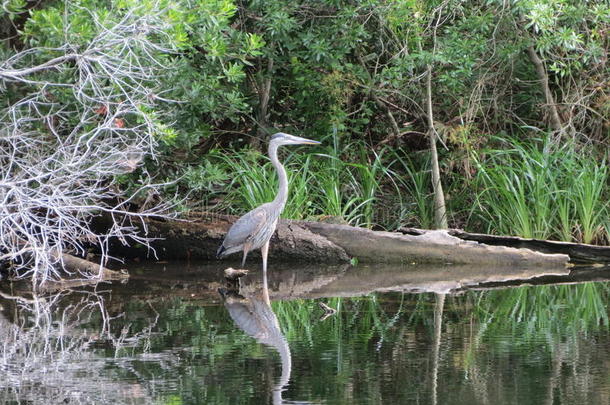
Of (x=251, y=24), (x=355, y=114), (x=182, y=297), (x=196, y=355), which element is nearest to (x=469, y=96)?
(x=355, y=114)

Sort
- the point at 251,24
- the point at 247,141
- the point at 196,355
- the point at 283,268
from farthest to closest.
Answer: the point at 247,141 → the point at 251,24 → the point at 283,268 → the point at 196,355

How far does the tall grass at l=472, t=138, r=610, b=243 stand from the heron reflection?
351 cm

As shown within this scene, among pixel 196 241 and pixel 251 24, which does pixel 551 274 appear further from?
pixel 251 24

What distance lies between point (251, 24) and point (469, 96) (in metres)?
2.99

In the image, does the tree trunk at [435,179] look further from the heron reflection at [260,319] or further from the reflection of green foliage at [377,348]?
the reflection of green foliage at [377,348]

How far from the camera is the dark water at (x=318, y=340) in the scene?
525 centimetres

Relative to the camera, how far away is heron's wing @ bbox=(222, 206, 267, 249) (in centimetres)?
1047

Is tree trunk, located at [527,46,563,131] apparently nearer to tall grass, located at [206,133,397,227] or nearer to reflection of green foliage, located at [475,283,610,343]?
tall grass, located at [206,133,397,227]

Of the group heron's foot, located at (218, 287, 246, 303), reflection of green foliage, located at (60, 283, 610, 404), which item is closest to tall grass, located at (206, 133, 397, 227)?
heron's foot, located at (218, 287, 246, 303)

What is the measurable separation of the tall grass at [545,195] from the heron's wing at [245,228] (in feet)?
9.93

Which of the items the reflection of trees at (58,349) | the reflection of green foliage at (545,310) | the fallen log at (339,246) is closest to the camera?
the reflection of trees at (58,349)

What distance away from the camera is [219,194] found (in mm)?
12789

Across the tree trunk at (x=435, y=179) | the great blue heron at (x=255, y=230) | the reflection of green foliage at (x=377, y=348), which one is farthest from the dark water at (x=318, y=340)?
the tree trunk at (x=435, y=179)

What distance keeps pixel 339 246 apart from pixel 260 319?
349 cm
